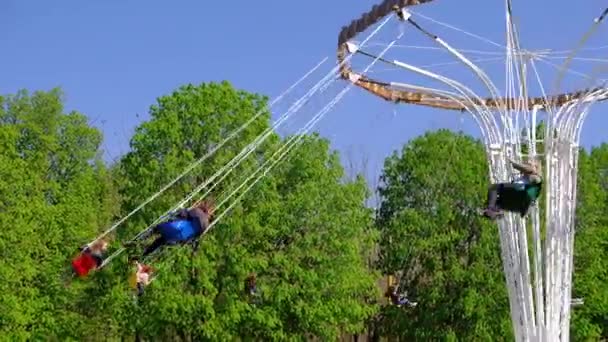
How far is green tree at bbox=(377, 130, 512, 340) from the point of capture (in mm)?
43594

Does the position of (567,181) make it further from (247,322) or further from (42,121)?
(42,121)

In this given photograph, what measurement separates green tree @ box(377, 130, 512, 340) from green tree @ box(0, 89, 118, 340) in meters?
14.4

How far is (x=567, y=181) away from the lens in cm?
2212

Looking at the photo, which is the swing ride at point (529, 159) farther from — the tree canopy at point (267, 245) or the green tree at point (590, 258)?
the green tree at point (590, 258)

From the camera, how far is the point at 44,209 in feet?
137

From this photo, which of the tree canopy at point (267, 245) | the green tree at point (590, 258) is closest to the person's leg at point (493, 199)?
the tree canopy at point (267, 245)

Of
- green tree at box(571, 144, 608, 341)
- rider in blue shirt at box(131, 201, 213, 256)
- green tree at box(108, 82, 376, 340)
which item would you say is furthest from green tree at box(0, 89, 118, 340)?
green tree at box(571, 144, 608, 341)

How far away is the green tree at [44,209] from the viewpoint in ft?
129

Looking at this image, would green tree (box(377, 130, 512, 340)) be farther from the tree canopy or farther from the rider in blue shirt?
the rider in blue shirt

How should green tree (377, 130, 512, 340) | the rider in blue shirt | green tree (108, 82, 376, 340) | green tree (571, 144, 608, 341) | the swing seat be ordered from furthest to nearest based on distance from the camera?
green tree (571, 144, 608, 341), green tree (377, 130, 512, 340), green tree (108, 82, 376, 340), the swing seat, the rider in blue shirt

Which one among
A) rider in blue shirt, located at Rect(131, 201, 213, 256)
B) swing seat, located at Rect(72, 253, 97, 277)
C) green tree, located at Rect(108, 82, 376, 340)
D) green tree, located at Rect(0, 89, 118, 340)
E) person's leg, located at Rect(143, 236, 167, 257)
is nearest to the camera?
rider in blue shirt, located at Rect(131, 201, 213, 256)

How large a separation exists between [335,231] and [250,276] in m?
4.65

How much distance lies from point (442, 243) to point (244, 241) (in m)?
10.8

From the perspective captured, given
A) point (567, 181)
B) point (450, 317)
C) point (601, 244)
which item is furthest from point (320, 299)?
point (567, 181)
